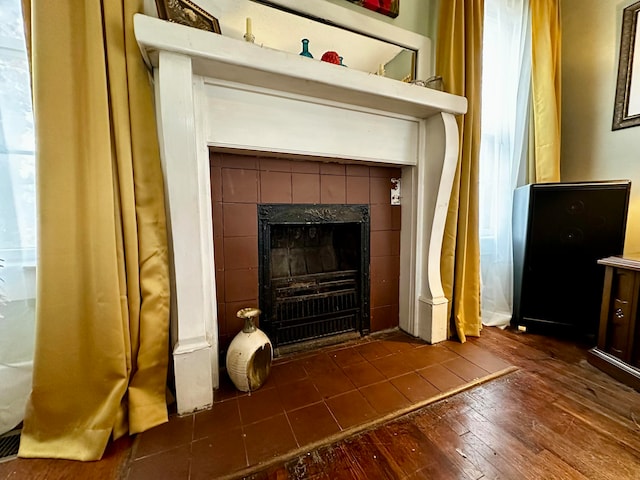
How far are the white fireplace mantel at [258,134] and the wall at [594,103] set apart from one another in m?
1.27

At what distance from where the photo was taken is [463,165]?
1.62 meters

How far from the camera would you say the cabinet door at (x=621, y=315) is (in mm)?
1295

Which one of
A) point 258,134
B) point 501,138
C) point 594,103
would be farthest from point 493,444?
point 594,103

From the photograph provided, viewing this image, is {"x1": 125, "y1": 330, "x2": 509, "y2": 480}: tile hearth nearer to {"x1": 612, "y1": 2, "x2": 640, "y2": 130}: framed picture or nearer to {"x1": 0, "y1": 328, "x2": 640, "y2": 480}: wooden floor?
{"x1": 0, "y1": 328, "x2": 640, "y2": 480}: wooden floor

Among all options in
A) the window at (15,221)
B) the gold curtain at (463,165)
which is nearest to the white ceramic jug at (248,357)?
the window at (15,221)

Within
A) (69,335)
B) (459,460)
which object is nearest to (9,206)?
(69,335)

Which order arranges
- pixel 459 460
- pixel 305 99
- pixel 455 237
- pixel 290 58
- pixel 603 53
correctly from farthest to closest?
pixel 603 53 → pixel 455 237 → pixel 305 99 → pixel 290 58 → pixel 459 460

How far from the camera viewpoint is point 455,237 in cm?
166

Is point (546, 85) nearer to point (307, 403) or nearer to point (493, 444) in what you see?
point (493, 444)

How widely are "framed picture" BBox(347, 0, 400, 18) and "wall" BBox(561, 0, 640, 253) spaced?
5.19ft

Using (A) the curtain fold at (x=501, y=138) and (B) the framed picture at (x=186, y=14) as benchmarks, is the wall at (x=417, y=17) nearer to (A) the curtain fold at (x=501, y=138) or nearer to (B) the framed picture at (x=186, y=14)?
(A) the curtain fold at (x=501, y=138)

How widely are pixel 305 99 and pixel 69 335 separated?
4.53 ft

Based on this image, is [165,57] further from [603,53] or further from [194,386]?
[603,53]

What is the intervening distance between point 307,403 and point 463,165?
157cm
